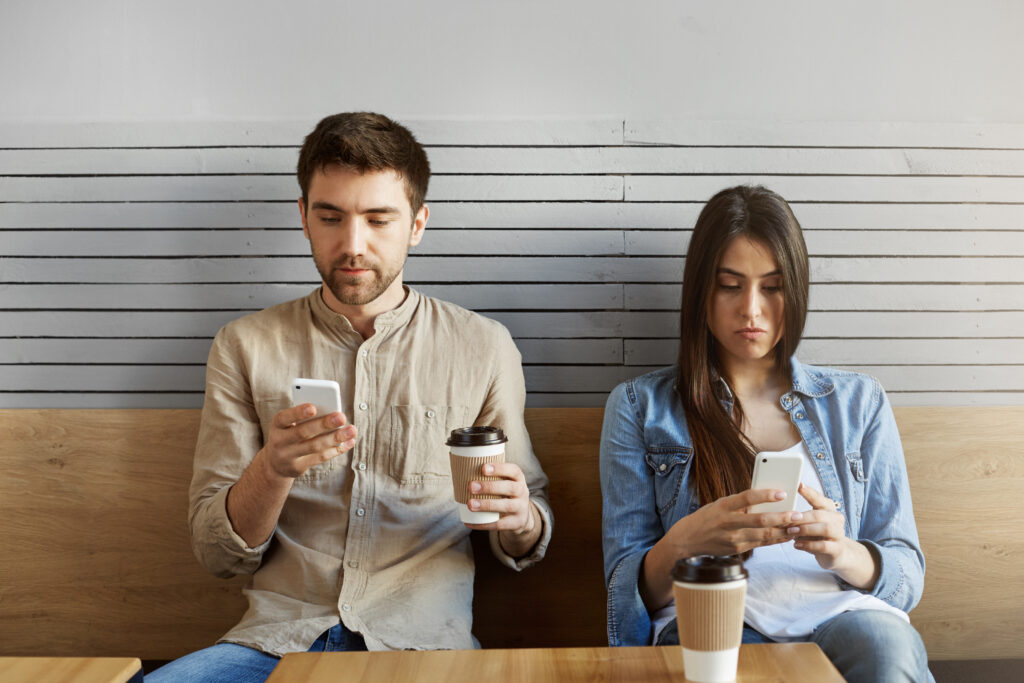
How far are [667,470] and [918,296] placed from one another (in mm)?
951

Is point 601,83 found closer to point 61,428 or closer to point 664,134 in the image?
point 664,134

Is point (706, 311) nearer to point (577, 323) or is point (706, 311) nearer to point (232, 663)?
point (577, 323)

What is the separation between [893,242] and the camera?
6.98 feet

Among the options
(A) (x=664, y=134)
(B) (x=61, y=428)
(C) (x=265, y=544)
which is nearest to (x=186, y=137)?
(B) (x=61, y=428)

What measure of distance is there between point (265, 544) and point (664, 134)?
1414 mm

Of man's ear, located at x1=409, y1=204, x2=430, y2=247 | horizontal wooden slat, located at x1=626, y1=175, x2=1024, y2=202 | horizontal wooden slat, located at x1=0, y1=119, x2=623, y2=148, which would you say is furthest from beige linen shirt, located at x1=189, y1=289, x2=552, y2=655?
horizontal wooden slat, located at x1=626, y1=175, x2=1024, y2=202

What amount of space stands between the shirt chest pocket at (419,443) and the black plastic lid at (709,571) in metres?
0.87

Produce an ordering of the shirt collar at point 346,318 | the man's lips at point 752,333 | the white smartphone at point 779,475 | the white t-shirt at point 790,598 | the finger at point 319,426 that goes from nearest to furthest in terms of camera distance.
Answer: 1. the white smartphone at point 779,475
2. the finger at point 319,426
3. the white t-shirt at point 790,598
4. the man's lips at point 752,333
5. the shirt collar at point 346,318

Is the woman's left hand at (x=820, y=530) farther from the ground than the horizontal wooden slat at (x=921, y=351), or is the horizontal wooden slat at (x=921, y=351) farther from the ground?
the horizontal wooden slat at (x=921, y=351)

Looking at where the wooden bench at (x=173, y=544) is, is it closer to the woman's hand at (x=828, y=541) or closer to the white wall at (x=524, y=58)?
the woman's hand at (x=828, y=541)

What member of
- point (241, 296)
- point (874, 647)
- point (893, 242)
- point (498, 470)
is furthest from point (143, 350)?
point (893, 242)

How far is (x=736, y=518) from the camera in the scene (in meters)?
1.33

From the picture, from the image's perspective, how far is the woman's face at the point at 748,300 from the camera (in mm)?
1746

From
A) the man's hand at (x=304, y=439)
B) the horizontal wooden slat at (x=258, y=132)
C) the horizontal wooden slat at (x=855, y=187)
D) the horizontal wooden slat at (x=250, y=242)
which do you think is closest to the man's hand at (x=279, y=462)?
the man's hand at (x=304, y=439)
